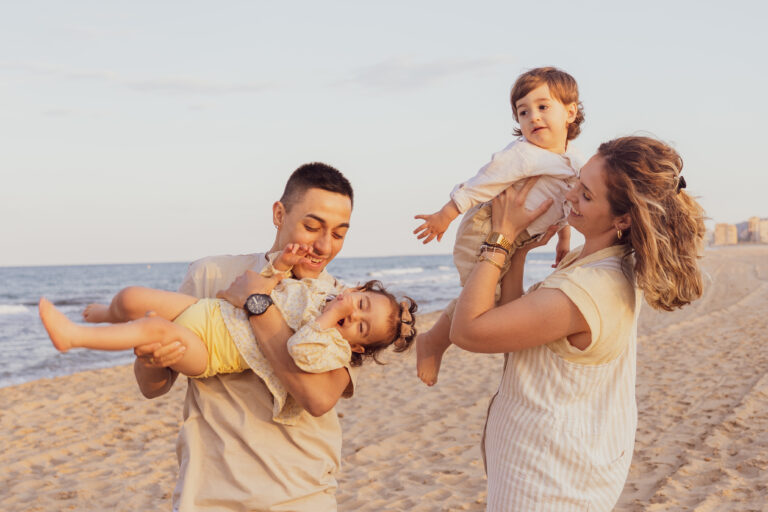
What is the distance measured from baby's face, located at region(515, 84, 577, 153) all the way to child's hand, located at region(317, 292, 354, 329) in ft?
3.96

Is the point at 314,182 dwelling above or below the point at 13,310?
above

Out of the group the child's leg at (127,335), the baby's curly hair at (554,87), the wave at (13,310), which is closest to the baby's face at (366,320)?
the child's leg at (127,335)

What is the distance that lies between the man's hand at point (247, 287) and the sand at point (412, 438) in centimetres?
392

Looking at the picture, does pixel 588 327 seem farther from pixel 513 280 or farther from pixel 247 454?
pixel 247 454

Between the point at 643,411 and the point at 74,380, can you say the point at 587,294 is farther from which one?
the point at 74,380

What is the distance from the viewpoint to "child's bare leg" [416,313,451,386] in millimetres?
3045

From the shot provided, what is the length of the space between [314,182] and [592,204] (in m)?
1.10

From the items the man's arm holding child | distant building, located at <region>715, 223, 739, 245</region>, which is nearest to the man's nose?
the man's arm holding child

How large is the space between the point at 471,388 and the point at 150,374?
8366 mm

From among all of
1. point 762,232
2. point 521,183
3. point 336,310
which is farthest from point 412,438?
point 762,232

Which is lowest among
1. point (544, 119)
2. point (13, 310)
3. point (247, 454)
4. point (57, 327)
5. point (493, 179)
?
point (13, 310)

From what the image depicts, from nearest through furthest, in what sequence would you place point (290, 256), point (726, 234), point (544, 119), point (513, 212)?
point (290, 256) < point (513, 212) < point (544, 119) < point (726, 234)

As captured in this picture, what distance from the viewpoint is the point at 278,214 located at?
9.55 ft

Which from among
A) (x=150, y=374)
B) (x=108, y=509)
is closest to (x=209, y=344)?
(x=150, y=374)
